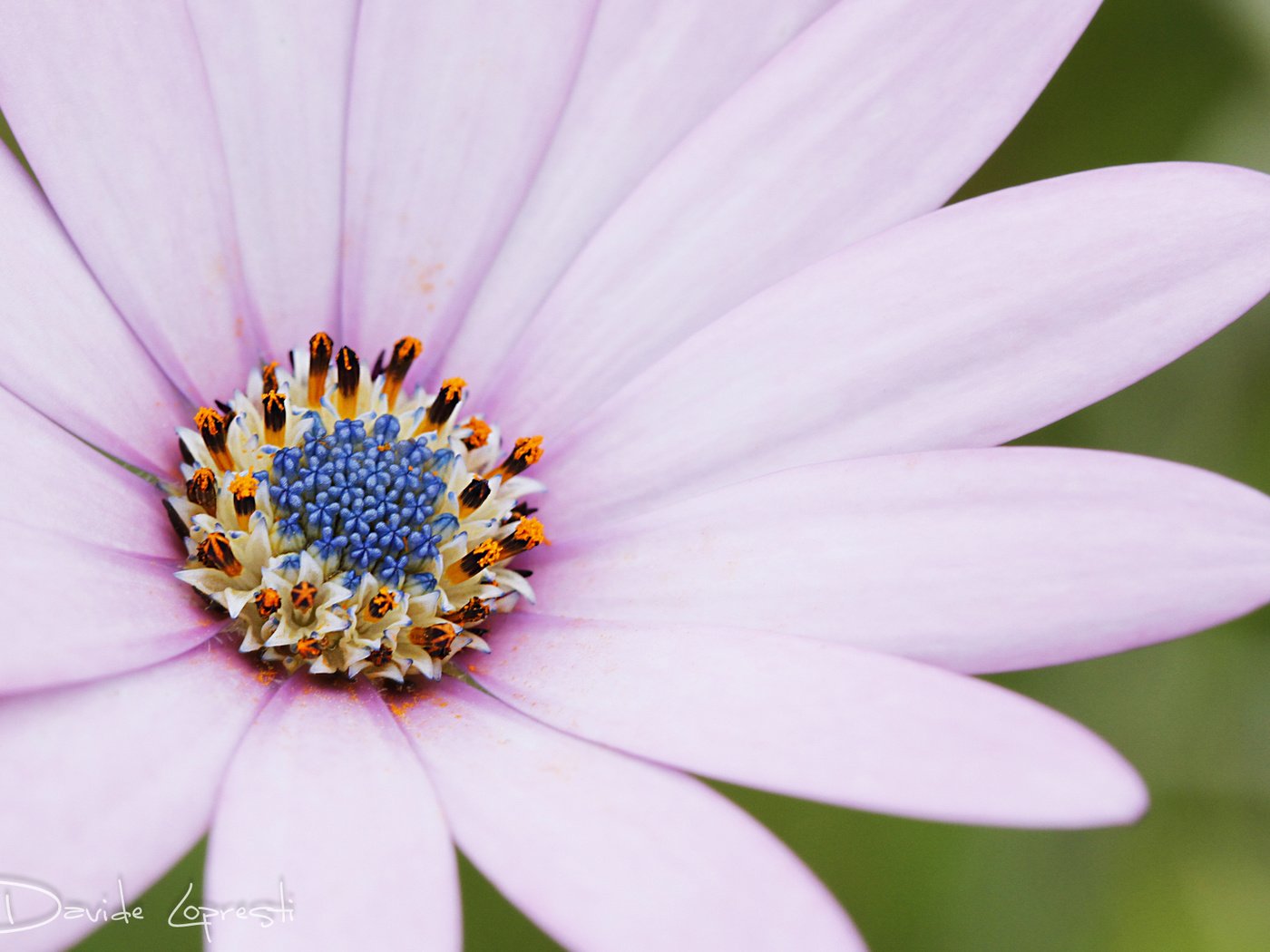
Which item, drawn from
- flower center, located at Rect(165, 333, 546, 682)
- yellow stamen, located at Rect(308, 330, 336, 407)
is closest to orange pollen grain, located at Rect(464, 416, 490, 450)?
flower center, located at Rect(165, 333, 546, 682)

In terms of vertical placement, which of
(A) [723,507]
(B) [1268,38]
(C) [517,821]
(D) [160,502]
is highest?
(B) [1268,38]

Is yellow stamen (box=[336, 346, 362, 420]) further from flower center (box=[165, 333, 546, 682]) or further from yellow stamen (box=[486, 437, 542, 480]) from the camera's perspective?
yellow stamen (box=[486, 437, 542, 480])

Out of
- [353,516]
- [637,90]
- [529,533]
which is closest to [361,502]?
[353,516]

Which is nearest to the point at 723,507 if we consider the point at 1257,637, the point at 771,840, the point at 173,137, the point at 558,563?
the point at 558,563

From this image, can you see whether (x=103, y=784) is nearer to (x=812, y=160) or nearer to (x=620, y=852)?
(x=620, y=852)

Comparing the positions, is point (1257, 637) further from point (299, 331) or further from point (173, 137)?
point (173, 137)

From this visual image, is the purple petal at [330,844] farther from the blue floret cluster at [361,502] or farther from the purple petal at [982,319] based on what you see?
the purple petal at [982,319]
